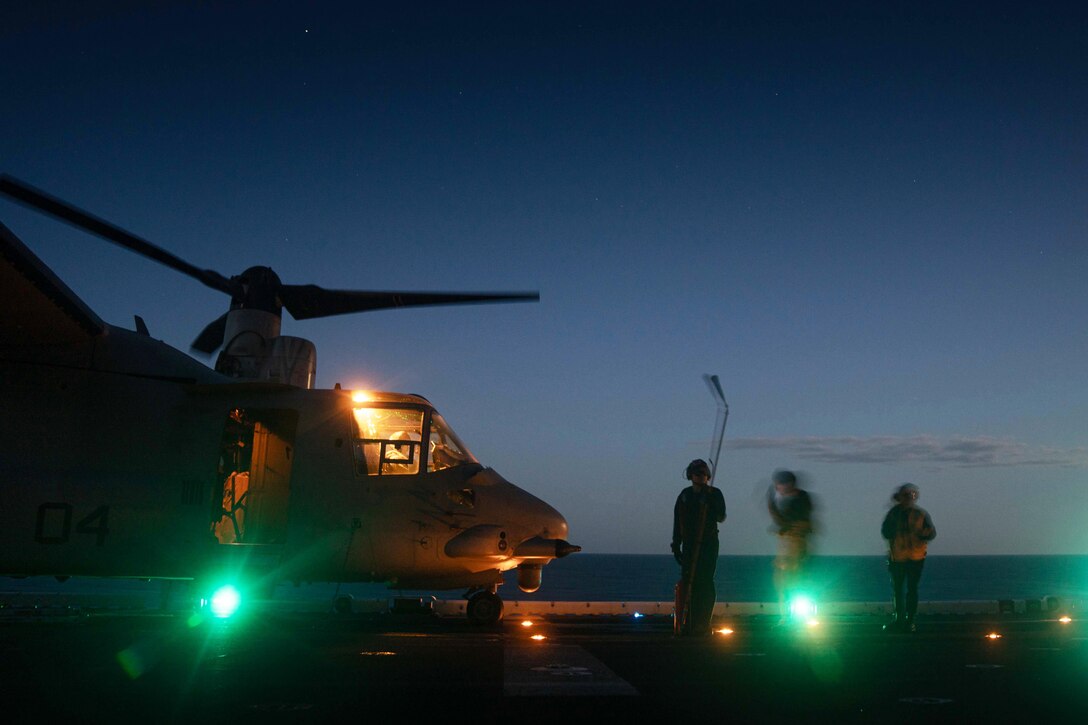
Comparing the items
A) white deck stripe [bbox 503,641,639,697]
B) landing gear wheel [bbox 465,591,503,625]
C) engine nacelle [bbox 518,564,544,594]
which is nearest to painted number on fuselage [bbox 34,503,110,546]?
landing gear wheel [bbox 465,591,503,625]

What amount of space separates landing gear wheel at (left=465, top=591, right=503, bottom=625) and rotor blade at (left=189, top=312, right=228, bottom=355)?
6981mm

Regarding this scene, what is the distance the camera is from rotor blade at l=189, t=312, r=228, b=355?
16031 mm

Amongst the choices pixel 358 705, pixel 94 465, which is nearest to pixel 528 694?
pixel 358 705

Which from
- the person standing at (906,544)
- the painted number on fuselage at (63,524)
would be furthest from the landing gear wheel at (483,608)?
the person standing at (906,544)

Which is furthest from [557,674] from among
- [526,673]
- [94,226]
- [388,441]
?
[94,226]

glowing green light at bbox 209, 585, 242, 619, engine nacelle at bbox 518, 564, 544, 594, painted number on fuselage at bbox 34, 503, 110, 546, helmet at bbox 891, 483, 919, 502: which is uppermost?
helmet at bbox 891, 483, 919, 502

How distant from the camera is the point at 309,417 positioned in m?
12.8

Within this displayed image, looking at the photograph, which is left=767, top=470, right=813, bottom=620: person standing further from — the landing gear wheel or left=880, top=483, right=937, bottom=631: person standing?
the landing gear wheel

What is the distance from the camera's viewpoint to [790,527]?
12.0 metres

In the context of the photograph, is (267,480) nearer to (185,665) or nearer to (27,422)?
(27,422)

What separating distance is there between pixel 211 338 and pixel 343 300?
280 cm

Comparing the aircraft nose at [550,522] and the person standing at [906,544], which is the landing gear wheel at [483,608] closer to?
the aircraft nose at [550,522]

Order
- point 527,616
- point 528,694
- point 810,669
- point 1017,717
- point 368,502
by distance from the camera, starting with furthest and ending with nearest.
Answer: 1. point 527,616
2. point 368,502
3. point 810,669
4. point 528,694
5. point 1017,717

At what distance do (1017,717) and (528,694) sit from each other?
2.97 metres
